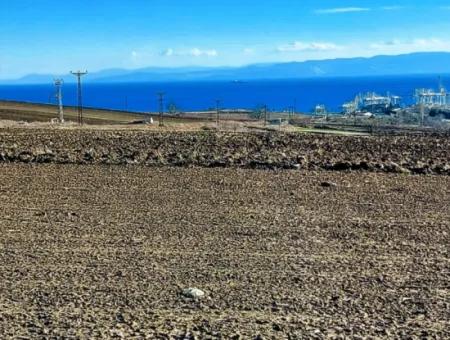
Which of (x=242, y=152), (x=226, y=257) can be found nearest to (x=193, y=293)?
(x=226, y=257)

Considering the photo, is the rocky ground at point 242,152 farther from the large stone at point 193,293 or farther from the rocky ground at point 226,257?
the large stone at point 193,293

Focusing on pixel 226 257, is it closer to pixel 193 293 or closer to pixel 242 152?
pixel 193 293

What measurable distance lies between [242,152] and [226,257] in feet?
25.5

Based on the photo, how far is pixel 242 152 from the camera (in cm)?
1364

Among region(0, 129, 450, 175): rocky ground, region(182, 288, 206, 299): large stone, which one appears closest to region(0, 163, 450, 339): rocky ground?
region(182, 288, 206, 299): large stone

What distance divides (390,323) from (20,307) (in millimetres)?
2669

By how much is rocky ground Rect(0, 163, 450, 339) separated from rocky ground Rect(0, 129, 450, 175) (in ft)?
4.76

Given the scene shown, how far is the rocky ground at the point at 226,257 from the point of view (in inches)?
175

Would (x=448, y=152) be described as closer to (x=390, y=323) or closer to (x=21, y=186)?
(x=21, y=186)

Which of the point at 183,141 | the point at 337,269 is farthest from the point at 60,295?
the point at 183,141

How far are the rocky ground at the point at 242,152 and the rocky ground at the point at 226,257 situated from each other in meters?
1.45

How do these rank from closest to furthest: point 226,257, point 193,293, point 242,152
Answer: point 193,293
point 226,257
point 242,152

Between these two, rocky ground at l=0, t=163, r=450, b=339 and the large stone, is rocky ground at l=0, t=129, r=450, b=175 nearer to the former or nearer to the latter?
rocky ground at l=0, t=163, r=450, b=339

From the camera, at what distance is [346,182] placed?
10.1m
